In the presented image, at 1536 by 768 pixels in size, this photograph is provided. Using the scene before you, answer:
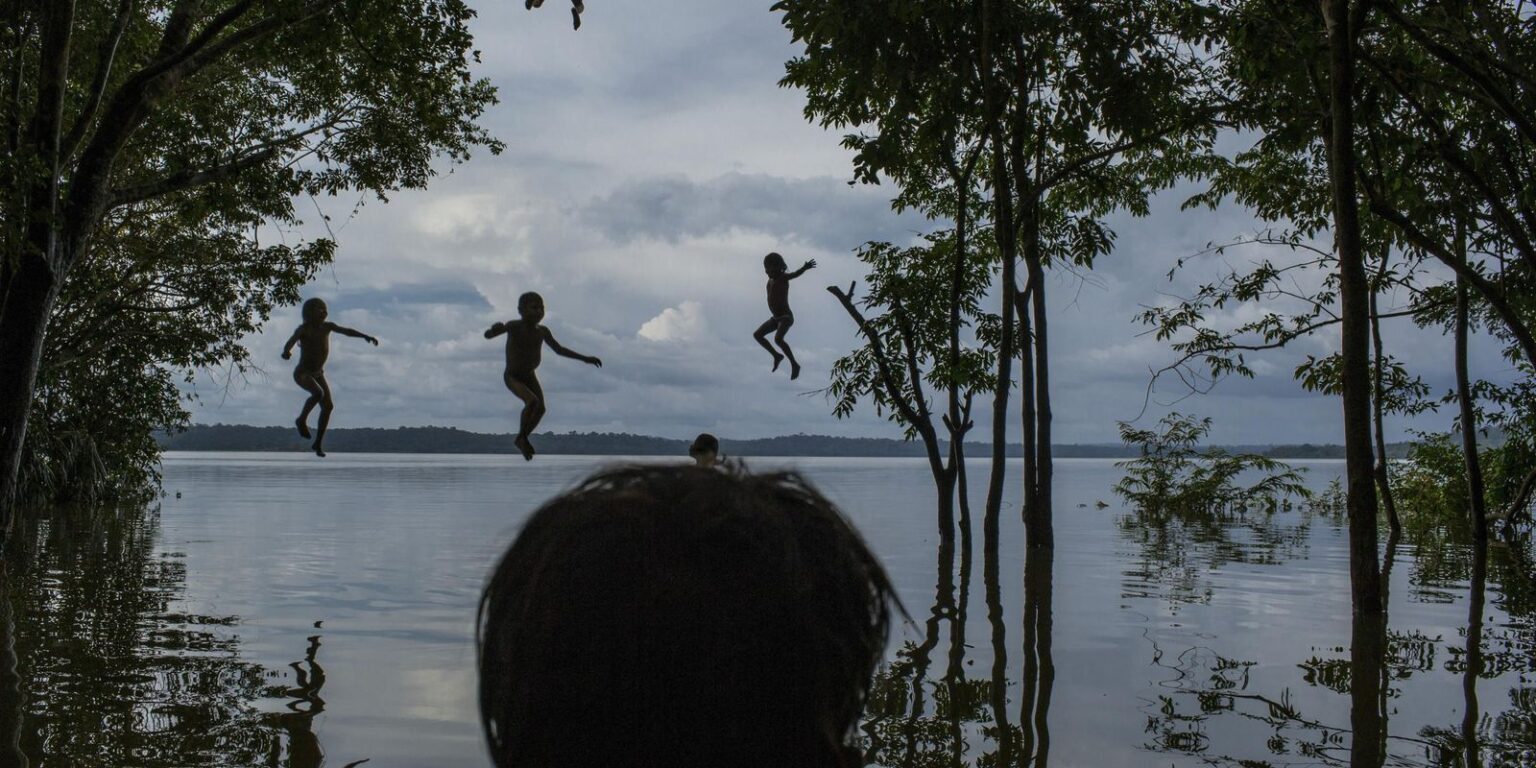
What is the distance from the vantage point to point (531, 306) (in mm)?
9820

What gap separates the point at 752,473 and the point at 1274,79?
577 inches

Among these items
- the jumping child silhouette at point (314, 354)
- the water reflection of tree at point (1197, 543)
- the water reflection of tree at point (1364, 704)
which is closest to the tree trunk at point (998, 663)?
the water reflection of tree at point (1364, 704)

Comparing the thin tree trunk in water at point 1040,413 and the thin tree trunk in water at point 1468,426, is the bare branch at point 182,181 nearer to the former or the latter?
the thin tree trunk in water at point 1040,413

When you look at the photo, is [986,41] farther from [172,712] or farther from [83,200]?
[172,712]

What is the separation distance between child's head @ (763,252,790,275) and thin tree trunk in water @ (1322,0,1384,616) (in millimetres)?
5741

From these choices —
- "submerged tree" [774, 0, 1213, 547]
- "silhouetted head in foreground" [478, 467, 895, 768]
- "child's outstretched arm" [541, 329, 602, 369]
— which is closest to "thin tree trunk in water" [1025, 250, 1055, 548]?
"submerged tree" [774, 0, 1213, 547]

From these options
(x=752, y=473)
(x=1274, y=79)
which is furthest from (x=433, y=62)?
(x=752, y=473)

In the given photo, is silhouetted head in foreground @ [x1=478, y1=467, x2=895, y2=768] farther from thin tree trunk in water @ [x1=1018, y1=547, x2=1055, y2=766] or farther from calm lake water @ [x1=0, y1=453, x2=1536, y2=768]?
thin tree trunk in water @ [x1=1018, y1=547, x2=1055, y2=766]

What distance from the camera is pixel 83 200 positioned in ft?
39.4

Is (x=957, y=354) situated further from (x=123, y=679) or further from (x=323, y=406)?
(x=123, y=679)

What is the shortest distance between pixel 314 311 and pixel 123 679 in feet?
13.8

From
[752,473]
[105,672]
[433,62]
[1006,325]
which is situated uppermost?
[433,62]

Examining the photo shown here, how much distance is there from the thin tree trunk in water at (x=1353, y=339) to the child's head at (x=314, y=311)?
8995 mm

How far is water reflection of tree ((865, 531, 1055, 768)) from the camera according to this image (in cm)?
588
